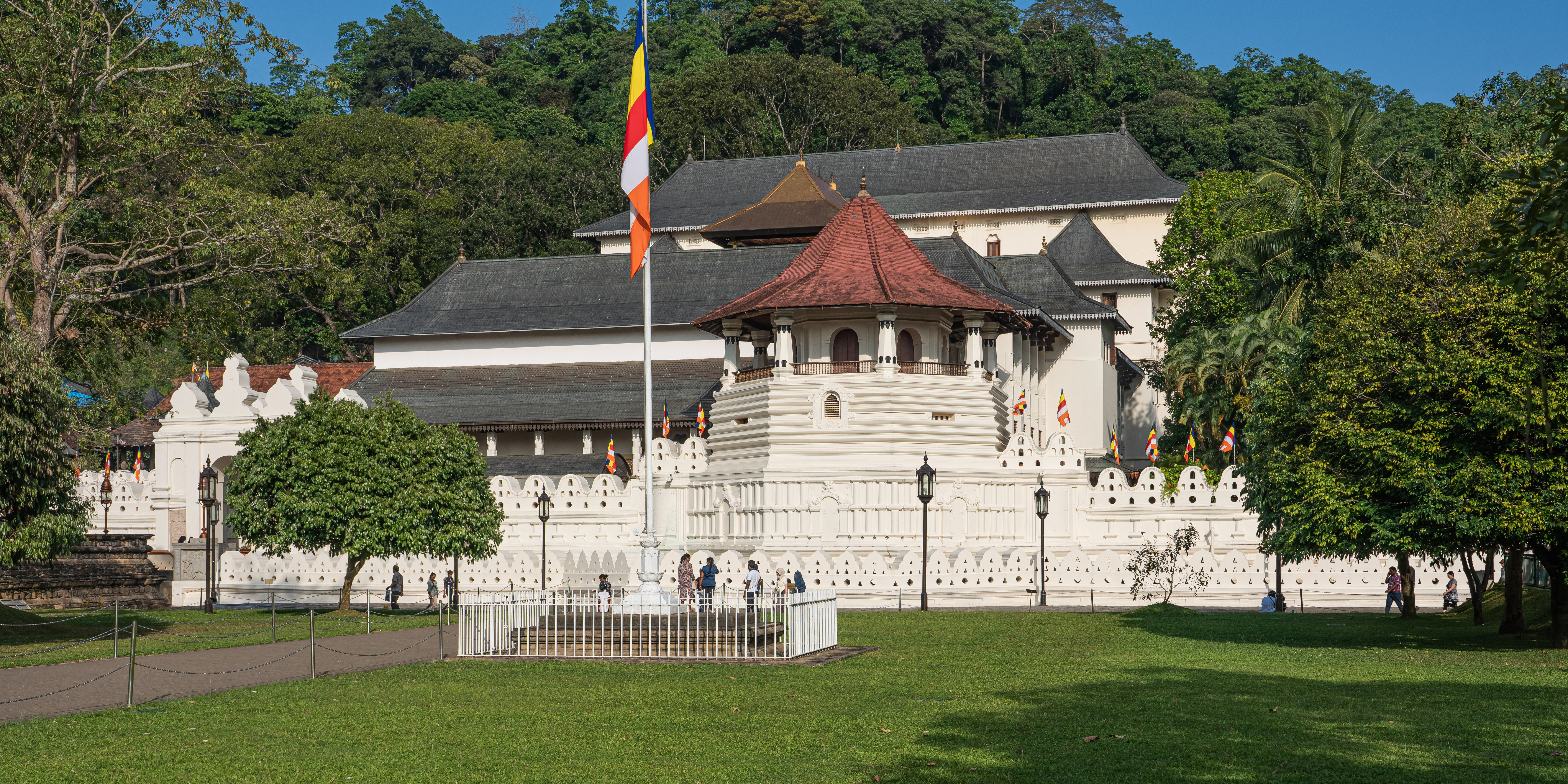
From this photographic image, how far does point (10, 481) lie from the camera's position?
20906 millimetres

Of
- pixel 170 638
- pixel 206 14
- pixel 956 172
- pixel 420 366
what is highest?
pixel 956 172

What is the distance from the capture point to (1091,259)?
6950 centimetres

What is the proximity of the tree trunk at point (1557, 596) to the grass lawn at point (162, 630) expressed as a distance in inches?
707

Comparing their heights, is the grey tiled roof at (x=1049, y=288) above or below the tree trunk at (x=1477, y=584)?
above

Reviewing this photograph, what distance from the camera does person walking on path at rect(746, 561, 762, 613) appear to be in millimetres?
20047

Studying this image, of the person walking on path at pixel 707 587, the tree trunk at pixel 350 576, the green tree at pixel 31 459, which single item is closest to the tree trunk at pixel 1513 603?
the person walking on path at pixel 707 587

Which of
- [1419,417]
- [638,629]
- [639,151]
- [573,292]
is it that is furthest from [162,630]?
[573,292]

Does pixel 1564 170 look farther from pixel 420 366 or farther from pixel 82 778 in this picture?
pixel 420 366

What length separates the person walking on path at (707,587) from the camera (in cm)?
2000

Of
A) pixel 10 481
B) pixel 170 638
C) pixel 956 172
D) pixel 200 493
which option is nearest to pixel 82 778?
pixel 10 481

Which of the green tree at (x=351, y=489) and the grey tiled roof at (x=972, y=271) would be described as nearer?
the green tree at (x=351, y=489)

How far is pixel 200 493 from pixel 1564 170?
114ft

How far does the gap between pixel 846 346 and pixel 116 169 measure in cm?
2039

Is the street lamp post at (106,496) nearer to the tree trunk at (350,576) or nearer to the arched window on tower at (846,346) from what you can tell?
the tree trunk at (350,576)
